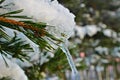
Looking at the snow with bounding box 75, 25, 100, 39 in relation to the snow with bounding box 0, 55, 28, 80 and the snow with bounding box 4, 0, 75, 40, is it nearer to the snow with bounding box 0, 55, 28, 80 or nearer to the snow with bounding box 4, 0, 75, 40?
the snow with bounding box 0, 55, 28, 80

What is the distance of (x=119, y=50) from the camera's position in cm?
923

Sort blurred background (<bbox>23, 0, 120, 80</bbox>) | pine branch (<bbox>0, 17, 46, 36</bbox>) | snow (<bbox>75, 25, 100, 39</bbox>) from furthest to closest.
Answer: blurred background (<bbox>23, 0, 120, 80</bbox>) < snow (<bbox>75, 25, 100, 39</bbox>) < pine branch (<bbox>0, 17, 46, 36</bbox>)

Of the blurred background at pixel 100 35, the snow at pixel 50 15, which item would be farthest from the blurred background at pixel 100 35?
the snow at pixel 50 15

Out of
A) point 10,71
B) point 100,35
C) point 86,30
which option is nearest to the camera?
point 10,71

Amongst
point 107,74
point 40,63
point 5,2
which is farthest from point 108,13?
point 5,2

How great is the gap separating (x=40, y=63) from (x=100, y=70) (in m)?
8.49

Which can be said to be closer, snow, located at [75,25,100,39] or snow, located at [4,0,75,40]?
snow, located at [4,0,75,40]

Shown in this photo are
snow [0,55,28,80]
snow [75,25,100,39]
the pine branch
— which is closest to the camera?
the pine branch

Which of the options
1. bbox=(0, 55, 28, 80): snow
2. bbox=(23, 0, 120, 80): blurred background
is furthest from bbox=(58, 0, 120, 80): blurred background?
bbox=(0, 55, 28, 80): snow

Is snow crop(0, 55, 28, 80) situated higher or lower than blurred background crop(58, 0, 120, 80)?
lower

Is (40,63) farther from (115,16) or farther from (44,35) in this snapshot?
(115,16)

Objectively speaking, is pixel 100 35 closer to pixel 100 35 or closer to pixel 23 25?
pixel 100 35

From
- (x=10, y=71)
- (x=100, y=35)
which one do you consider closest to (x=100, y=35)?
(x=100, y=35)

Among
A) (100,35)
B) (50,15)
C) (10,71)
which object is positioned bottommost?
(10,71)
